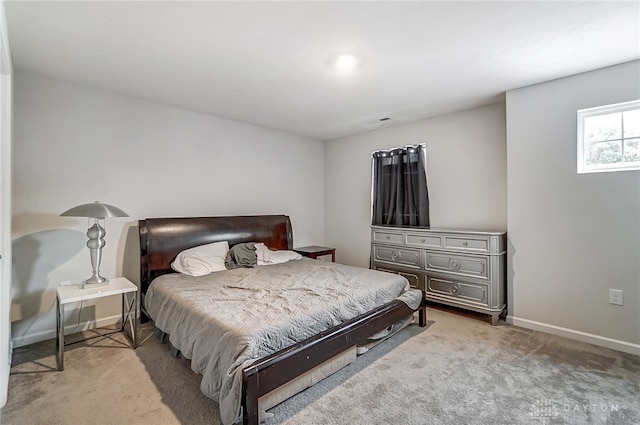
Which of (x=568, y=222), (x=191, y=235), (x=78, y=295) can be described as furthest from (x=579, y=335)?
(x=78, y=295)

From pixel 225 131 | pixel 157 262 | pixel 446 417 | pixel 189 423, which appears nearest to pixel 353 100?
pixel 225 131

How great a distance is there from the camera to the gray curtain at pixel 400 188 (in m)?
4.14

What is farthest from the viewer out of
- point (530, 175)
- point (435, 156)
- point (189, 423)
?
point (435, 156)

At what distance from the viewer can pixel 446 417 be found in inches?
68.4

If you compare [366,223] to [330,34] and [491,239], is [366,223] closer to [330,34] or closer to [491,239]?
[491,239]

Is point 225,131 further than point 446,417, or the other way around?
point 225,131

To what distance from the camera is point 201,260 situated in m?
3.21

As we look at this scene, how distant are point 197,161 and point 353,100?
2126 millimetres

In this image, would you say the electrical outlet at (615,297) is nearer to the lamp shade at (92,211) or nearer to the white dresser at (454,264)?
the white dresser at (454,264)

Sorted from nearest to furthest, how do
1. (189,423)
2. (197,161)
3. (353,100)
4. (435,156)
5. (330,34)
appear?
(189,423) → (330,34) → (353,100) → (197,161) → (435,156)

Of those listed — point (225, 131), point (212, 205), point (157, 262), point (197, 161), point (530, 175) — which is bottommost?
point (157, 262)

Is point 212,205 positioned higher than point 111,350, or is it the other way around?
point 212,205

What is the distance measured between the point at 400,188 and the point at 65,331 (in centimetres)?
426

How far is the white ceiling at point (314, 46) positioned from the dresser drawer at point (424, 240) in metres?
1.64
